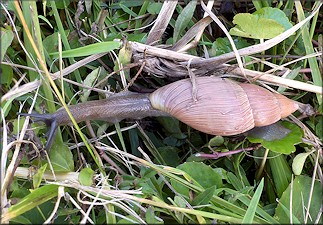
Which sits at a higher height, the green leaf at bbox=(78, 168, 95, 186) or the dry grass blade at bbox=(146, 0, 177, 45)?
the dry grass blade at bbox=(146, 0, 177, 45)

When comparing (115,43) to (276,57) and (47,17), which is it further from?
(276,57)

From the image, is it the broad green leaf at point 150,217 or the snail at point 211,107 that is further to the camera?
the snail at point 211,107

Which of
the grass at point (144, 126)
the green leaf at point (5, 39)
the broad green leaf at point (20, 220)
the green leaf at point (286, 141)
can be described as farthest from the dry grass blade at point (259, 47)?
the broad green leaf at point (20, 220)

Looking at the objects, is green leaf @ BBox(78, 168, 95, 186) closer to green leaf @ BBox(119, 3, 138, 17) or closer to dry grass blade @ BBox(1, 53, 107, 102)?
dry grass blade @ BBox(1, 53, 107, 102)

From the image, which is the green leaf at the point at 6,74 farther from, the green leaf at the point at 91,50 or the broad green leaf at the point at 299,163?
the broad green leaf at the point at 299,163

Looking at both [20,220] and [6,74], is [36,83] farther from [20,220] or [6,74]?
[20,220]

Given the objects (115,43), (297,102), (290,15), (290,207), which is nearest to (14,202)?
(115,43)

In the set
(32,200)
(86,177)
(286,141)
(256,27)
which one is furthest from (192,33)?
(32,200)

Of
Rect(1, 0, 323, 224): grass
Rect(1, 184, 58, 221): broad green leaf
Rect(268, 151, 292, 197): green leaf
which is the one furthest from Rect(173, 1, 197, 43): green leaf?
Rect(1, 184, 58, 221): broad green leaf
